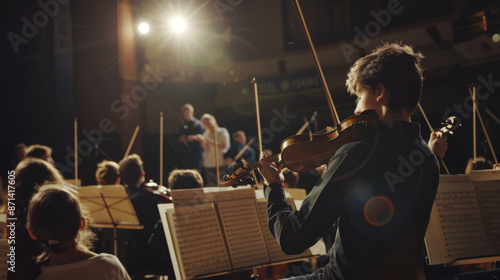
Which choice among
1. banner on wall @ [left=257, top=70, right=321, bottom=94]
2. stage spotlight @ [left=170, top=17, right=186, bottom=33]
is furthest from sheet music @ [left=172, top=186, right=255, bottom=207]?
stage spotlight @ [left=170, top=17, right=186, bottom=33]

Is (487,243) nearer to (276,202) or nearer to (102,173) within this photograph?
(276,202)

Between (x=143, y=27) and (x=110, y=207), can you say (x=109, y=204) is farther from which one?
(x=143, y=27)

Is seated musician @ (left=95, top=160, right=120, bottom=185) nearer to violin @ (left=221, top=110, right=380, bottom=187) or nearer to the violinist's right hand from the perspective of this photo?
violin @ (left=221, top=110, right=380, bottom=187)

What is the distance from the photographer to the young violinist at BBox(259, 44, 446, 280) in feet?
5.02

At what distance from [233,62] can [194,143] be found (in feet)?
15.0

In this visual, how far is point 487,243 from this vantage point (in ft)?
8.14

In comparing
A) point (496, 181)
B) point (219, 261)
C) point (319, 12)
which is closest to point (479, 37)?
point (319, 12)

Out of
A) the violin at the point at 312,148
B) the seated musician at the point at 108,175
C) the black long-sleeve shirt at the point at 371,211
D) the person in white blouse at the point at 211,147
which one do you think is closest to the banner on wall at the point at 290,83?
the person in white blouse at the point at 211,147

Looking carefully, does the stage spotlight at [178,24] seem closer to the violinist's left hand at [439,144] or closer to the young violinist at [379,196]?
the violinist's left hand at [439,144]

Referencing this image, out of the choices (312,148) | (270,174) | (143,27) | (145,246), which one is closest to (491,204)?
(312,148)

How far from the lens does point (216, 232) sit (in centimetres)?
238

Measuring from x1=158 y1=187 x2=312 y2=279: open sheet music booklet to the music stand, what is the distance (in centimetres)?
135

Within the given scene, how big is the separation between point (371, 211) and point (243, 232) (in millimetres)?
1016

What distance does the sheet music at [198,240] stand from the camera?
223cm
